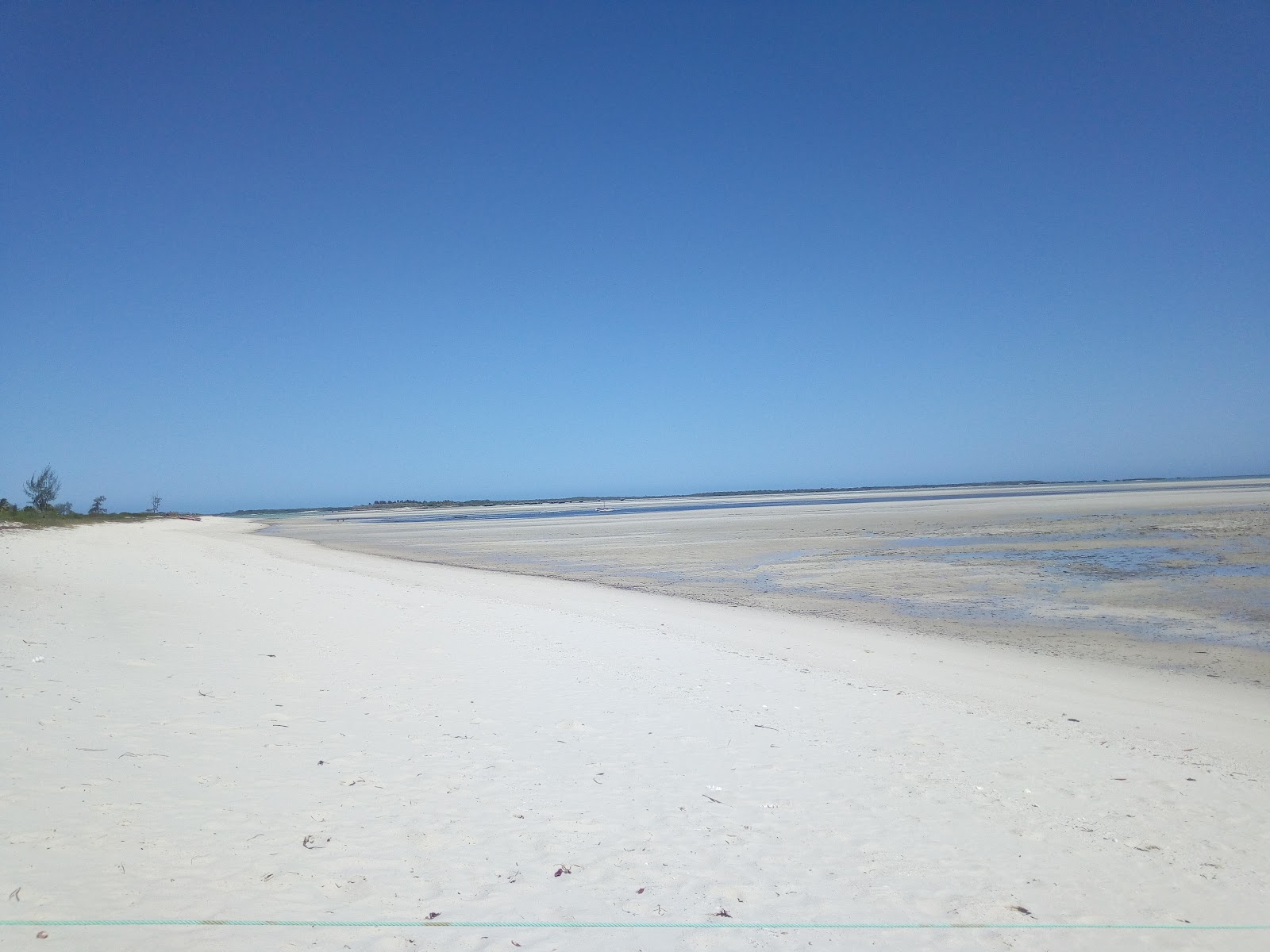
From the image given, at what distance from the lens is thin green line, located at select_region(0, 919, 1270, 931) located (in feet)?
11.7

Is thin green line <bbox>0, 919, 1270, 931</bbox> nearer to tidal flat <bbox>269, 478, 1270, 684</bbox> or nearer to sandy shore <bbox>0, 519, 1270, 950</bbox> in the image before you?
sandy shore <bbox>0, 519, 1270, 950</bbox>

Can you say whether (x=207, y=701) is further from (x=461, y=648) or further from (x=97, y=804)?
(x=461, y=648)

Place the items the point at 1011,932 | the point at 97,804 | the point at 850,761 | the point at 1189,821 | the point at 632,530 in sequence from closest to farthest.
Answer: the point at 1011,932
the point at 97,804
the point at 1189,821
the point at 850,761
the point at 632,530

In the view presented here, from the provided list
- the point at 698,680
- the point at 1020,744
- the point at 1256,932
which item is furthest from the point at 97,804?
the point at 1020,744

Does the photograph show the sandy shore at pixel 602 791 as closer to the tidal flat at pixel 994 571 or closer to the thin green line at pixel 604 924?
the thin green line at pixel 604 924

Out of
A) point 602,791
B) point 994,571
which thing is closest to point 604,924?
point 602,791

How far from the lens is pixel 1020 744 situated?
706 cm

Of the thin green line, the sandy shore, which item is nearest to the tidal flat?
the sandy shore

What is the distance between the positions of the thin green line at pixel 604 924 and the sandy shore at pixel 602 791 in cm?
5

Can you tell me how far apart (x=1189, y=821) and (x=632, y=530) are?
A: 42358mm

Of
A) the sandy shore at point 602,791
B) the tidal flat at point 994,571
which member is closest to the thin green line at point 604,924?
the sandy shore at point 602,791

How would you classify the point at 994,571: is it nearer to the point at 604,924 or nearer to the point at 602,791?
the point at 602,791

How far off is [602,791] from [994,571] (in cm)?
1849

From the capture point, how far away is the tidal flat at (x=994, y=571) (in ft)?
41.8
